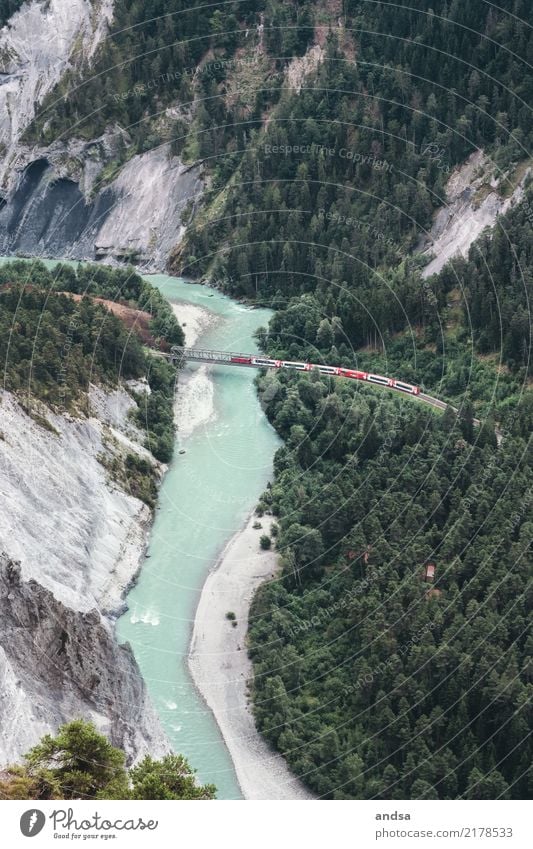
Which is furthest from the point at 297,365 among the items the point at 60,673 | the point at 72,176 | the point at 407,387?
the point at 72,176

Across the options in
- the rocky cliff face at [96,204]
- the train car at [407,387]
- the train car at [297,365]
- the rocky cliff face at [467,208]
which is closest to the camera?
the train car at [407,387]

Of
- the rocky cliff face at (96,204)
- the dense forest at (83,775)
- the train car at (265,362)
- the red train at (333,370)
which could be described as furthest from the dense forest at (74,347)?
the dense forest at (83,775)

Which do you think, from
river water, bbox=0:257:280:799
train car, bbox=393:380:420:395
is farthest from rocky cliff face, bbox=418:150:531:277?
river water, bbox=0:257:280:799

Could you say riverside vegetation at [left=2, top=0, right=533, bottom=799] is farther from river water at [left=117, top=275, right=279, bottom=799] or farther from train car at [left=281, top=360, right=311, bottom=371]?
river water at [left=117, top=275, right=279, bottom=799]

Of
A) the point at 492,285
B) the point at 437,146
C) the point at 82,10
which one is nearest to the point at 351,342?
the point at 492,285

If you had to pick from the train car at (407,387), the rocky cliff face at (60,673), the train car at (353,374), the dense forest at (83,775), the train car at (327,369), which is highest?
the train car at (407,387)

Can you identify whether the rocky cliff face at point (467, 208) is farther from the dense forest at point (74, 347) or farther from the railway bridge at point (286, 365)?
the dense forest at point (74, 347)
